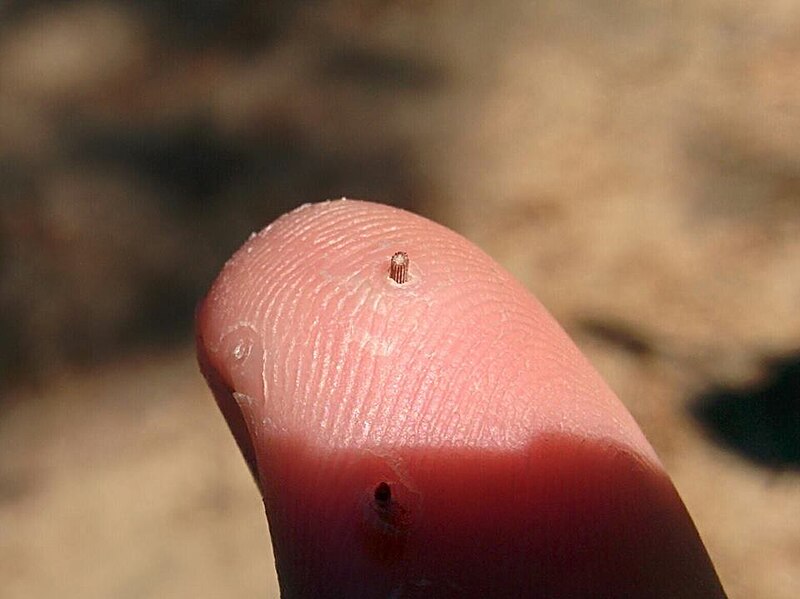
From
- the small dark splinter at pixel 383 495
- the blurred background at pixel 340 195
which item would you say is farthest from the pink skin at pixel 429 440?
the blurred background at pixel 340 195

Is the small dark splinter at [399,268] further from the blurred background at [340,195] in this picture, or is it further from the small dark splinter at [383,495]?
the blurred background at [340,195]

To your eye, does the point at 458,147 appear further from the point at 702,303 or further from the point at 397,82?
the point at 702,303

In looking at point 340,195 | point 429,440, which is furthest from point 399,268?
point 340,195

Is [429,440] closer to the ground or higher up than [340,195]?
closer to the ground

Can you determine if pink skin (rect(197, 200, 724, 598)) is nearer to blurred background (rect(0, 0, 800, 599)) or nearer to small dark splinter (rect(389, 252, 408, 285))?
small dark splinter (rect(389, 252, 408, 285))

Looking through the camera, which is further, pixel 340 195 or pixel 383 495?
pixel 340 195

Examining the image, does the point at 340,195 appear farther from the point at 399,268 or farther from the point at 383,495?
the point at 383,495

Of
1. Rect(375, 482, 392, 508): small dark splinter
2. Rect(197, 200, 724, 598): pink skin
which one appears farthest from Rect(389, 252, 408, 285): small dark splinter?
Rect(375, 482, 392, 508): small dark splinter
